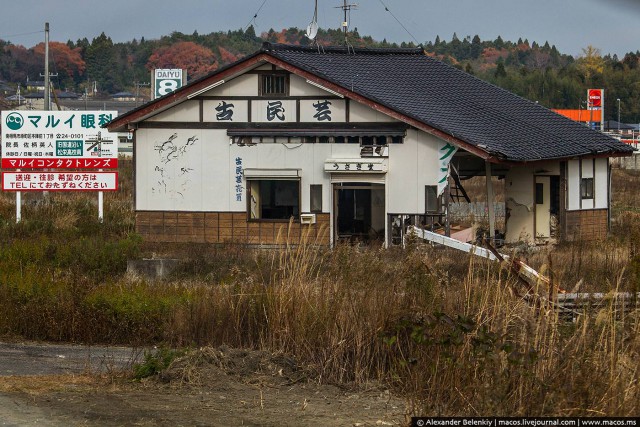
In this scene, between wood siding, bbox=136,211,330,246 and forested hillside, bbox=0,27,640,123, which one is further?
forested hillside, bbox=0,27,640,123

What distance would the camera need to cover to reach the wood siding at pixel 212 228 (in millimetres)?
22859

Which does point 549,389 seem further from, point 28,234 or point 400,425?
point 28,234

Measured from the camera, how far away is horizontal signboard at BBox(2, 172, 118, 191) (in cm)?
2592

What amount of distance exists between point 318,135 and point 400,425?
1501cm

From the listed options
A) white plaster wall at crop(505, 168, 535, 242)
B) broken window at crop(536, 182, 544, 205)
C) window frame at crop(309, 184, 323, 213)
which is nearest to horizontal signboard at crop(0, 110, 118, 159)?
window frame at crop(309, 184, 323, 213)

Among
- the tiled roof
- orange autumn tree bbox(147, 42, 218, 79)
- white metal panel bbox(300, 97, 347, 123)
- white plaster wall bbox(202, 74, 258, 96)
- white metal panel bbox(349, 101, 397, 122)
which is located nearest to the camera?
the tiled roof

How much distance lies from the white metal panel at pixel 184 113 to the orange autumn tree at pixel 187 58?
96869mm

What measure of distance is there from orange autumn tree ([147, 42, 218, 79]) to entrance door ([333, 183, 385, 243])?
96.8m

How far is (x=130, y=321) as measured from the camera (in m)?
13.5

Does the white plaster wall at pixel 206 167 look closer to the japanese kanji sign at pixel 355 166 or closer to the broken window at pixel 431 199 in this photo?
the japanese kanji sign at pixel 355 166

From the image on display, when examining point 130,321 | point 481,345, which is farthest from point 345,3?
point 481,345

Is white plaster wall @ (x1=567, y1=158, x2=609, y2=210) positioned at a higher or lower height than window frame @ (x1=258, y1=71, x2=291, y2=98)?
lower

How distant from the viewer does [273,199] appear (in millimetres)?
23312

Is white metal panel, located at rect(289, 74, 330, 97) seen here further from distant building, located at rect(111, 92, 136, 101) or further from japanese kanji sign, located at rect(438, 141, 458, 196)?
distant building, located at rect(111, 92, 136, 101)
